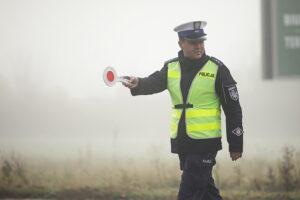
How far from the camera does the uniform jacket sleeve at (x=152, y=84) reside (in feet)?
15.0

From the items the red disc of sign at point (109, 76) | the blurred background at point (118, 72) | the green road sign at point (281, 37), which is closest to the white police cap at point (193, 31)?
the red disc of sign at point (109, 76)

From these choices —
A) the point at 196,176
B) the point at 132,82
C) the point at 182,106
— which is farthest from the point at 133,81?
the point at 196,176

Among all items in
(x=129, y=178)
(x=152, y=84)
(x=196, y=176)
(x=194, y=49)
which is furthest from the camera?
(x=129, y=178)

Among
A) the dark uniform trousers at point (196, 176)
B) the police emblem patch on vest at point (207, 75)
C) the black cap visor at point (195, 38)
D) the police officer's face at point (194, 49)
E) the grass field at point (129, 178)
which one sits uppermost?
the black cap visor at point (195, 38)

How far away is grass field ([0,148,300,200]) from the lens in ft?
19.7

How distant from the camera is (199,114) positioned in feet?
14.4

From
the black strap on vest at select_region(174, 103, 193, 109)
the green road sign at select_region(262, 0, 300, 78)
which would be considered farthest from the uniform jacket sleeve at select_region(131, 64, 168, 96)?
the green road sign at select_region(262, 0, 300, 78)

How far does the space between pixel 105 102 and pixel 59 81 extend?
537mm

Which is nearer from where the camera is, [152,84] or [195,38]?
[195,38]

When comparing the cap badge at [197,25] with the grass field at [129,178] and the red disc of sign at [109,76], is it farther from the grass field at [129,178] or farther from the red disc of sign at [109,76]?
the grass field at [129,178]

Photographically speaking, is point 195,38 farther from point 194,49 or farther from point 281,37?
point 281,37

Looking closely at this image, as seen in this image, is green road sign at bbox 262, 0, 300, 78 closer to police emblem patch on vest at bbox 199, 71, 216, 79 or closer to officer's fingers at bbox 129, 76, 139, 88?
police emblem patch on vest at bbox 199, 71, 216, 79

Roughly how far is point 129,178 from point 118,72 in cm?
108

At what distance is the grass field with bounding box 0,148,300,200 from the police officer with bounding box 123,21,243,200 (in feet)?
5.46
